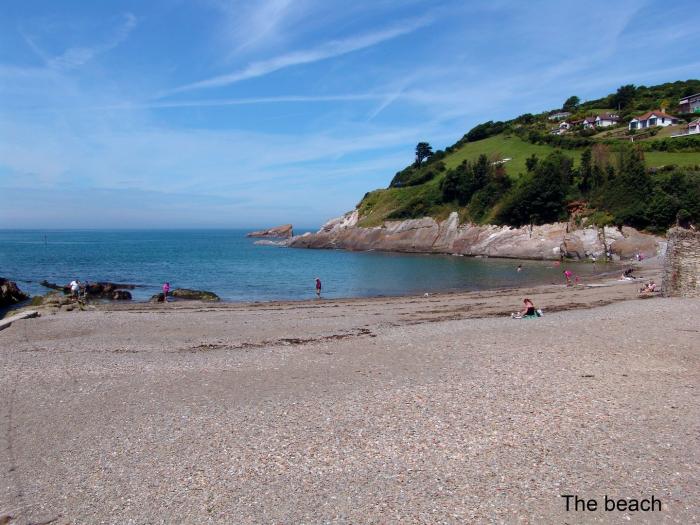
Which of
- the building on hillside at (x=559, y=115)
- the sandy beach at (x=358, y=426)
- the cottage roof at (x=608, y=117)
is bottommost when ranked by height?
the sandy beach at (x=358, y=426)

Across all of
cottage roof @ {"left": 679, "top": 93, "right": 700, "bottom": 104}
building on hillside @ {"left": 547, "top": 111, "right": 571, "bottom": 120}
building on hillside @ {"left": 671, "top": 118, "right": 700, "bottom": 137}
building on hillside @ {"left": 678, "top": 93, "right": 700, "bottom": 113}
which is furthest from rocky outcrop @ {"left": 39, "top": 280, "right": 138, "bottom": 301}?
building on hillside @ {"left": 547, "top": 111, "right": 571, "bottom": 120}

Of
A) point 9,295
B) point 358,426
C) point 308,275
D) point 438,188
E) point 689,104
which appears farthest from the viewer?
point 689,104

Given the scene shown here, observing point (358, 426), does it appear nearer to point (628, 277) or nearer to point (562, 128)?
point (628, 277)

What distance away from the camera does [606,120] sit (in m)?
99.9

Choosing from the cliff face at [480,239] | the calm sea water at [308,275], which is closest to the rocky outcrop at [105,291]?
the calm sea water at [308,275]

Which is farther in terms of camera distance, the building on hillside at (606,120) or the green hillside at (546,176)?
the building on hillside at (606,120)

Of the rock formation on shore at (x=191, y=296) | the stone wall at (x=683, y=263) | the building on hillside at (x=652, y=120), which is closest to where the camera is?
the stone wall at (x=683, y=263)

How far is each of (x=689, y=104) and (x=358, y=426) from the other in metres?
112

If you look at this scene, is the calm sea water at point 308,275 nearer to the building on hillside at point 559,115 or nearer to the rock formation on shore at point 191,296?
the rock formation on shore at point 191,296

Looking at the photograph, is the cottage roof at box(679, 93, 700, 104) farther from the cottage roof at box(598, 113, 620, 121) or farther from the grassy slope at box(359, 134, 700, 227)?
the grassy slope at box(359, 134, 700, 227)

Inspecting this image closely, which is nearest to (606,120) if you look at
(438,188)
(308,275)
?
(438,188)

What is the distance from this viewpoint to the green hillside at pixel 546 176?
57344mm

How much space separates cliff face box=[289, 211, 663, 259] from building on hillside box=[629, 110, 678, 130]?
138ft

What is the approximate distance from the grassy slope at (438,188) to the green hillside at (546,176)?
17 cm
